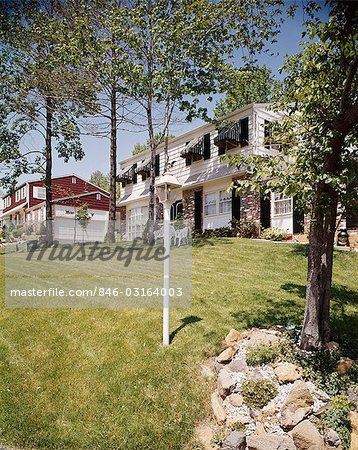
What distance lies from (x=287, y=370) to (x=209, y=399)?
3.51ft

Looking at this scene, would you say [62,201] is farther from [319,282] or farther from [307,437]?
[307,437]

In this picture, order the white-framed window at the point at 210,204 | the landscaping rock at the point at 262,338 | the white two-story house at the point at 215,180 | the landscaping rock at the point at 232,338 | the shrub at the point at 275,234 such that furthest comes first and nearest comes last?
the white-framed window at the point at 210,204 → the white two-story house at the point at 215,180 → the shrub at the point at 275,234 → the landscaping rock at the point at 232,338 → the landscaping rock at the point at 262,338

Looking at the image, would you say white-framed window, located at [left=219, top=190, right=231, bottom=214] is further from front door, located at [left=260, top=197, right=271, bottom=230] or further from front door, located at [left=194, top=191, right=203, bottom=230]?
front door, located at [left=260, top=197, right=271, bottom=230]

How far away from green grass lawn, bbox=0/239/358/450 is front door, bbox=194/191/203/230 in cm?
1021

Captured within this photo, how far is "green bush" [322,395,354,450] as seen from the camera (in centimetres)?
337

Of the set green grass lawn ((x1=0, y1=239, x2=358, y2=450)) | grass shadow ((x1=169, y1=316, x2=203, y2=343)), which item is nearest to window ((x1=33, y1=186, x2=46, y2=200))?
green grass lawn ((x1=0, y1=239, x2=358, y2=450))

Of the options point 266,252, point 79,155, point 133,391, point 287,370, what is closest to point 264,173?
point 287,370

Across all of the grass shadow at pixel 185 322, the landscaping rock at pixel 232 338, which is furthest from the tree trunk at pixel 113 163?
the landscaping rock at pixel 232 338

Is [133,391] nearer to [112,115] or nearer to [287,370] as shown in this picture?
[287,370]

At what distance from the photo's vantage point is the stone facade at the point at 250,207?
49.8ft

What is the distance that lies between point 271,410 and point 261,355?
81 centimetres

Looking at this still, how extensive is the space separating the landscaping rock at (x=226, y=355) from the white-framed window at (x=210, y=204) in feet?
41.9

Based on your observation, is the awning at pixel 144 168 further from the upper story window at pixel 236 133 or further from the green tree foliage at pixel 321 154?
the green tree foliage at pixel 321 154

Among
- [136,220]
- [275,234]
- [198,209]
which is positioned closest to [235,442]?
[275,234]
